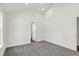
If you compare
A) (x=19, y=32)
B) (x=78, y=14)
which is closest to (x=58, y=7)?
(x=78, y=14)

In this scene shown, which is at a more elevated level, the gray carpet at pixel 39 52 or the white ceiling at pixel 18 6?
the white ceiling at pixel 18 6

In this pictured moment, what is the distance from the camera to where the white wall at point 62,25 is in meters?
4.24

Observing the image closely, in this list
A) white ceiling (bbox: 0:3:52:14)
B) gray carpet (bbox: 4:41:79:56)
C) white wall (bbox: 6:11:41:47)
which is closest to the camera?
white ceiling (bbox: 0:3:52:14)

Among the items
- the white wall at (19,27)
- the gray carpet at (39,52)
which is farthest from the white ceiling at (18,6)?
the gray carpet at (39,52)

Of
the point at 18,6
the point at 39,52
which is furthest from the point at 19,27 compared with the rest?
the point at 39,52

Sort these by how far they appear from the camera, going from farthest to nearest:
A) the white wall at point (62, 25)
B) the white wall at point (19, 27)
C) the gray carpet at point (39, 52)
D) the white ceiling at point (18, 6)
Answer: the white wall at point (19, 27) < the white wall at point (62, 25) < the gray carpet at point (39, 52) < the white ceiling at point (18, 6)

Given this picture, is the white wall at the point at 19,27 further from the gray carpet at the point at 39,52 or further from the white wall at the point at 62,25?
the white wall at the point at 62,25

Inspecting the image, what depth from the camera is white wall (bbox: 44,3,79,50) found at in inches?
167

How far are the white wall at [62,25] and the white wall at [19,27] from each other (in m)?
1.42

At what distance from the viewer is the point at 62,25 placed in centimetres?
498

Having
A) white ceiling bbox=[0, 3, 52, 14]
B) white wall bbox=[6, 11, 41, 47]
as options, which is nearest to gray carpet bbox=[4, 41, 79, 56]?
white wall bbox=[6, 11, 41, 47]

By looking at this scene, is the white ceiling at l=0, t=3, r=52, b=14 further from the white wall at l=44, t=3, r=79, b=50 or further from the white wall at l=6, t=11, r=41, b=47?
the white wall at l=44, t=3, r=79, b=50

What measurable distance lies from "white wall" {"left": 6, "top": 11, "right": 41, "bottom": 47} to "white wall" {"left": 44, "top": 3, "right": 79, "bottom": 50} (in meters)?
1.42

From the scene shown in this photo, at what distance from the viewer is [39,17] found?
653 cm
